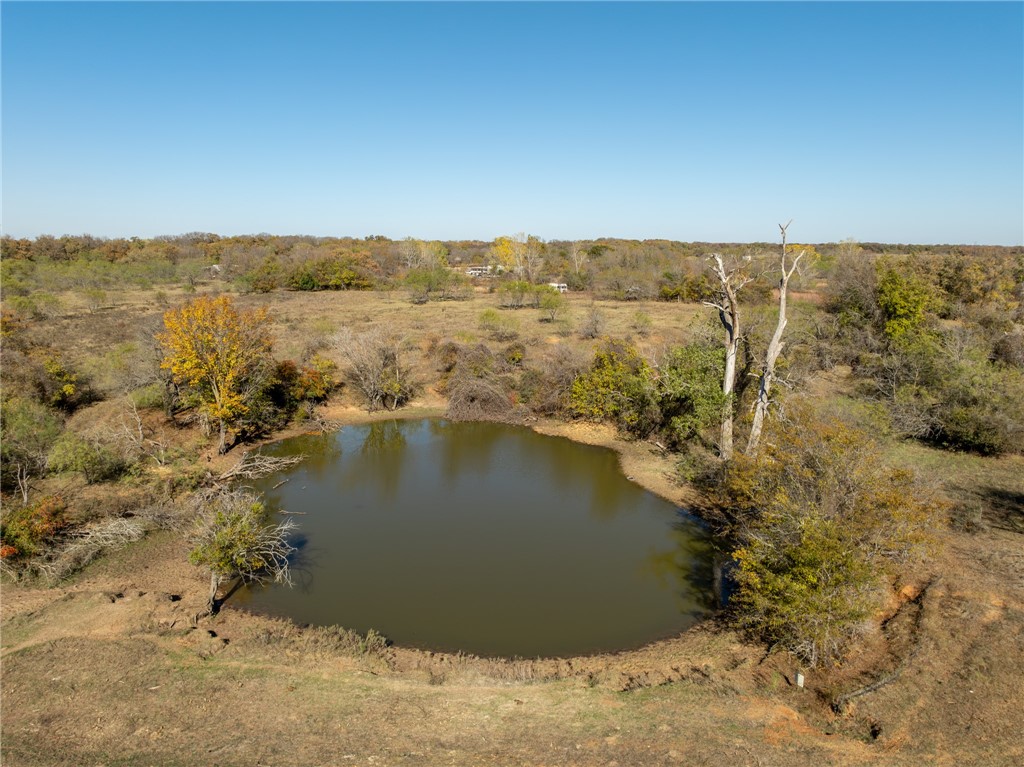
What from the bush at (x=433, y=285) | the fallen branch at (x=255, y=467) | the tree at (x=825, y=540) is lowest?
the fallen branch at (x=255, y=467)

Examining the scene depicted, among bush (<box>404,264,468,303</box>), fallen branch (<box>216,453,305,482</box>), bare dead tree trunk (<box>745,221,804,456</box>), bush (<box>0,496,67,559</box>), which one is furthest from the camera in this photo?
bush (<box>404,264,468,303</box>)

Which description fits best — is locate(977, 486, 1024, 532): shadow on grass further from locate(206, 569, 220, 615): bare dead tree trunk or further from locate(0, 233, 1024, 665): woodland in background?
locate(206, 569, 220, 615): bare dead tree trunk

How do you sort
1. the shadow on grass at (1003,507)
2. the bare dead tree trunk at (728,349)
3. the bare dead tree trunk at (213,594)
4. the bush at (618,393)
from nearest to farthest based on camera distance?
the bare dead tree trunk at (213,594) < the shadow on grass at (1003,507) < the bare dead tree trunk at (728,349) < the bush at (618,393)

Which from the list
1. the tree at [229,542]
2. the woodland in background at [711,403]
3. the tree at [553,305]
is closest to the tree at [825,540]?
the woodland in background at [711,403]

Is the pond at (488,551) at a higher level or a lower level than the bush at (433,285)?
lower

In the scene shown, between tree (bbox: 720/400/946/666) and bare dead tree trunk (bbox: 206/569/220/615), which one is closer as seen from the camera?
tree (bbox: 720/400/946/666)

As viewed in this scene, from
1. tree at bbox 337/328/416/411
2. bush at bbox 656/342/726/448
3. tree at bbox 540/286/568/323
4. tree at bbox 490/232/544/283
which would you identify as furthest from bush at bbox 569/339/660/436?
tree at bbox 490/232/544/283

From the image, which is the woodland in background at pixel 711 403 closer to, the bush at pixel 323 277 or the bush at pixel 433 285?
the bush at pixel 433 285
